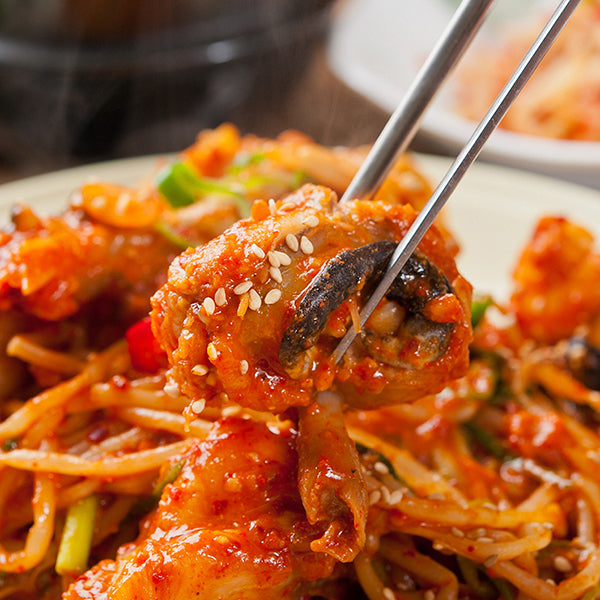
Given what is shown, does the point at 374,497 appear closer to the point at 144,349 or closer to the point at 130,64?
the point at 144,349

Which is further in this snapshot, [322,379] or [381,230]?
[381,230]

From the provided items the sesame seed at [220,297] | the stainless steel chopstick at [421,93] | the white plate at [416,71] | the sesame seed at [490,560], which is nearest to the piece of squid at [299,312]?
the sesame seed at [220,297]

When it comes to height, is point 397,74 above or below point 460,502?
below

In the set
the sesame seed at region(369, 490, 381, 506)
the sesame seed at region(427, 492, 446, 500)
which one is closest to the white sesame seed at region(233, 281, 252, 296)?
the sesame seed at region(369, 490, 381, 506)

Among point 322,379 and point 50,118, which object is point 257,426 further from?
point 50,118

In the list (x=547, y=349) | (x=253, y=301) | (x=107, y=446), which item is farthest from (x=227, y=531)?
(x=547, y=349)

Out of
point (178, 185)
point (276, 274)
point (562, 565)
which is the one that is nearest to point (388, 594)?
point (562, 565)

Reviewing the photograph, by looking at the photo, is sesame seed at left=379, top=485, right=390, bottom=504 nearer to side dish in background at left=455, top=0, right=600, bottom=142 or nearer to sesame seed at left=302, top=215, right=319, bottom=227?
sesame seed at left=302, top=215, right=319, bottom=227
